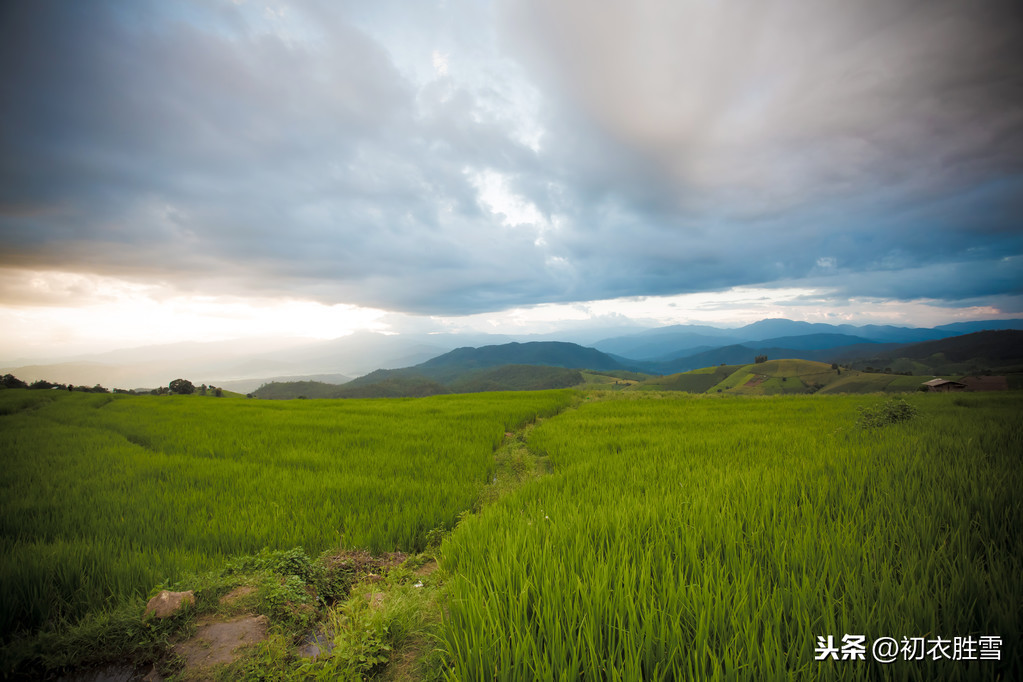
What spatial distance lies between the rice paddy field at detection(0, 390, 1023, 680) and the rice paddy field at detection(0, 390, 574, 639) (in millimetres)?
32

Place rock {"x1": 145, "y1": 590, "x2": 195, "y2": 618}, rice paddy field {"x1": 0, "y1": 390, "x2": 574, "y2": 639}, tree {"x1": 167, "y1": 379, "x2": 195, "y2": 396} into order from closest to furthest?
rock {"x1": 145, "y1": 590, "x2": 195, "y2": 618} → rice paddy field {"x1": 0, "y1": 390, "x2": 574, "y2": 639} → tree {"x1": 167, "y1": 379, "x2": 195, "y2": 396}

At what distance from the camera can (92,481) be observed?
534 centimetres

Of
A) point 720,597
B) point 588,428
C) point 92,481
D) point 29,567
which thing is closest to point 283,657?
point 29,567

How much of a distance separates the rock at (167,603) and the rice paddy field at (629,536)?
0.56 m

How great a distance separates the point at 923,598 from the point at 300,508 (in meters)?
5.97

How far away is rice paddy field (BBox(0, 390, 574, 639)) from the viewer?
2.94 meters

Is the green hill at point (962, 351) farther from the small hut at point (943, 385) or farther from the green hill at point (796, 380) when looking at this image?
the small hut at point (943, 385)

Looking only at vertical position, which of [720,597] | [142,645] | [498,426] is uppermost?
[720,597]

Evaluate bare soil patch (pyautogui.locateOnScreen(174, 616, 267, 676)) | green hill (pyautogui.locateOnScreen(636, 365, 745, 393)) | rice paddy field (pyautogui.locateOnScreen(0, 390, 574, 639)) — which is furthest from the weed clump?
green hill (pyautogui.locateOnScreen(636, 365, 745, 393))

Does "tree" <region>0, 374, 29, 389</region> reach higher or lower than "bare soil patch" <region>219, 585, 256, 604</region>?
Result: higher

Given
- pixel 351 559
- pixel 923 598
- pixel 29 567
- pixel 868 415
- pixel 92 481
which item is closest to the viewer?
pixel 923 598

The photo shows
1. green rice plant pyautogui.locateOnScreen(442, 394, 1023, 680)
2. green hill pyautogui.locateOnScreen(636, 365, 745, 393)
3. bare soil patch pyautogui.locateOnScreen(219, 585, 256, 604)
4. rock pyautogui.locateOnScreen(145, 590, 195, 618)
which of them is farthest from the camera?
green hill pyautogui.locateOnScreen(636, 365, 745, 393)

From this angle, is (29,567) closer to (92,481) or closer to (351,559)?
(351,559)

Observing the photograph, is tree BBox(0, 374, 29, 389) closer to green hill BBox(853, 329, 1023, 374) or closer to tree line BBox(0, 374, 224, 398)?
tree line BBox(0, 374, 224, 398)
